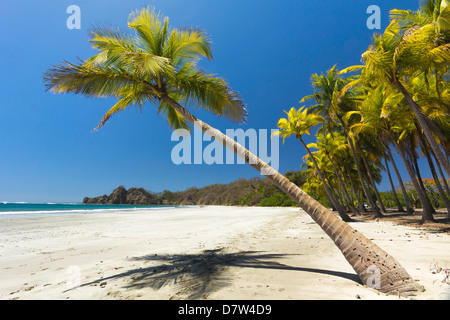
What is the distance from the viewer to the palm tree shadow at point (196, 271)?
10.7 feet

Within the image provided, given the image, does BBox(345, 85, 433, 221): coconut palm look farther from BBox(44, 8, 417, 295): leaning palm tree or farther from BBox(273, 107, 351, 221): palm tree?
BBox(44, 8, 417, 295): leaning palm tree

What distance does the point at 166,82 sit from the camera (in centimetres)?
→ 591

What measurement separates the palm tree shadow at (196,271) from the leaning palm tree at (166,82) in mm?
891

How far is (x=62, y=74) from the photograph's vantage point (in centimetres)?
478

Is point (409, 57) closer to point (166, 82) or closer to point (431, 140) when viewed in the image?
point (431, 140)

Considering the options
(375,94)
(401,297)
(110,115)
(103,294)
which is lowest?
(103,294)

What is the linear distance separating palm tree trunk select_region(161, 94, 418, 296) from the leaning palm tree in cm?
1

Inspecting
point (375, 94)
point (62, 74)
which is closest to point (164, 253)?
point (62, 74)

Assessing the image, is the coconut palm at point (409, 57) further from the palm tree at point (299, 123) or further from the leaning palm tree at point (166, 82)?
the leaning palm tree at point (166, 82)

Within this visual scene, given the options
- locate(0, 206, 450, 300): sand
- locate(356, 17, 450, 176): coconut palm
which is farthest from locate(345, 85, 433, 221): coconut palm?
locate(0, 206, 450, 300): sand

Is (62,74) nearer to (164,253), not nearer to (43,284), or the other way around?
(43,284)

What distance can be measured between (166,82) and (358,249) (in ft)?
19.2

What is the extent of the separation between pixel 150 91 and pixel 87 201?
6050 inches
